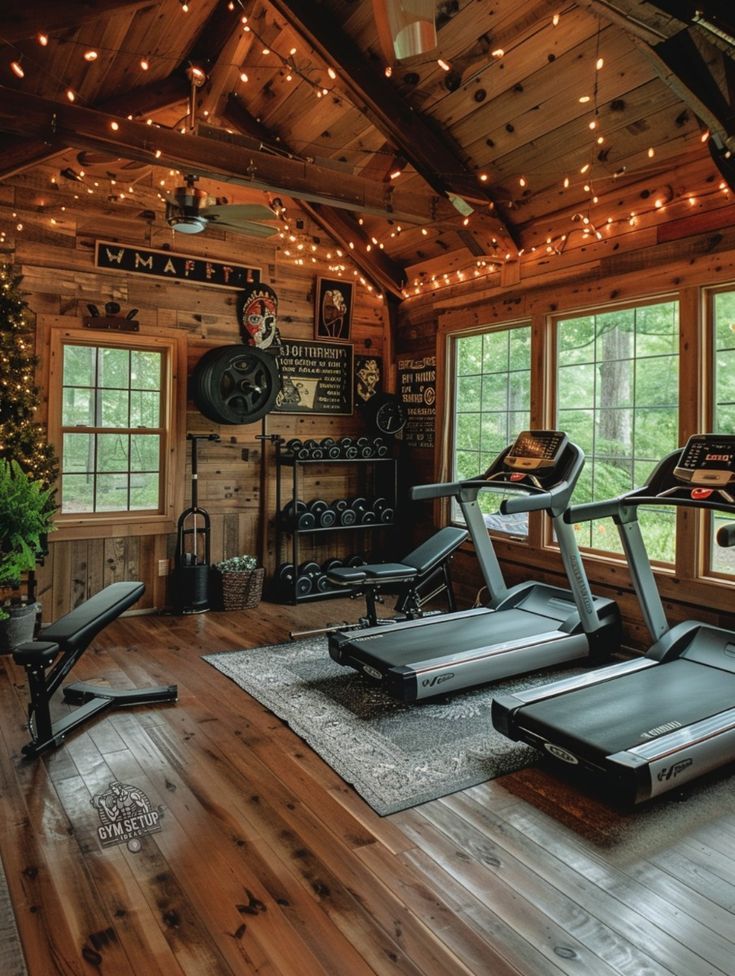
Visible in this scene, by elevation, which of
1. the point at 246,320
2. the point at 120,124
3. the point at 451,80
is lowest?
the point at 246,320

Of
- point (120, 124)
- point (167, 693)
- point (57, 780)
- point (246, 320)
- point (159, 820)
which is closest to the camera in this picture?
point (159, 820)

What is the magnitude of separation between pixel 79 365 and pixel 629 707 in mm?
4907

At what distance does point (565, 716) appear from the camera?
121 inches

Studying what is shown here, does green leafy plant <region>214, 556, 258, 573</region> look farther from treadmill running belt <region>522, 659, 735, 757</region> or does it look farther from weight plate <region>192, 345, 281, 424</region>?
treadmill running belt <region>522, 659, 735, 757</region>

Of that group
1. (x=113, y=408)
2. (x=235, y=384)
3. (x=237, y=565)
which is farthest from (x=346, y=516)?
(x=113, y=408)

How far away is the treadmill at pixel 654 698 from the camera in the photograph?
2729mm

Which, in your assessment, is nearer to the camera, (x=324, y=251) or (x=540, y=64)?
(x=540, y=64)

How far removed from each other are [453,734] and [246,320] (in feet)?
14.1

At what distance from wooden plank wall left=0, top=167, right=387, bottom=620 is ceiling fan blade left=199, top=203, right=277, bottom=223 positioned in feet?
5.46

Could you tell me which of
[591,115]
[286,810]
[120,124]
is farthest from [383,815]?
[591,115]

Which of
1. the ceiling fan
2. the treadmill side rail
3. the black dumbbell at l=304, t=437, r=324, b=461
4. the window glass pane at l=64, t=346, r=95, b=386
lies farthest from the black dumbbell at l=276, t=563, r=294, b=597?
the treadmill side rail

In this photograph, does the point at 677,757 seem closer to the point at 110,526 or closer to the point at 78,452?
the point at 110,526

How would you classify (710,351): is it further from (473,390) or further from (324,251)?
(324,251)

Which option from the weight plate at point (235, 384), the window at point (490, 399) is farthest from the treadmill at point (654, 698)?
the weight plate at point (235, 384)
